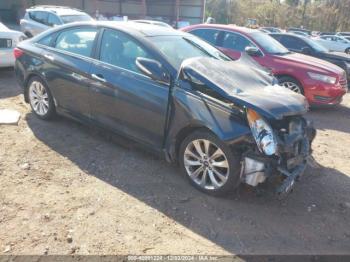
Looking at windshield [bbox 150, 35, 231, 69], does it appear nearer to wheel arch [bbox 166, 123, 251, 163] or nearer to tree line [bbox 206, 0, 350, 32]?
wheel arch [bbox 166, 123, 251, 163]

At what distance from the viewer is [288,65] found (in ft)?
26.2

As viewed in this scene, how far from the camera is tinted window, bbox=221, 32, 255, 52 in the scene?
8350 mm

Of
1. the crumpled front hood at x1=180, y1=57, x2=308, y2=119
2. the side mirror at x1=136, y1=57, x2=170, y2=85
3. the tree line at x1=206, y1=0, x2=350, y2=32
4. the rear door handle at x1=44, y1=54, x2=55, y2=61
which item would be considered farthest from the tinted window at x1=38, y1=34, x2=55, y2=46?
the tree line at x1=206, y1=0, x2=350, y2=32

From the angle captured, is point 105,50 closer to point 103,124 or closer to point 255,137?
point 103,124

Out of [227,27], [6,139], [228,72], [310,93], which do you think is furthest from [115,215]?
[227,27]

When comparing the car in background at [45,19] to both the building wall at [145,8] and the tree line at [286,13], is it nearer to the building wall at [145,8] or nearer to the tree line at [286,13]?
the building wall at [145,8]

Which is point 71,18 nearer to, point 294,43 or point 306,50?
point 294,43

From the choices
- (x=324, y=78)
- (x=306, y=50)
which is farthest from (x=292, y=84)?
(x=306, y=50)

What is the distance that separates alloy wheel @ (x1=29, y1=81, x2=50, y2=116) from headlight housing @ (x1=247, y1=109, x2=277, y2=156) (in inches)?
131

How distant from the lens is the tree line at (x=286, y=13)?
47.8 m

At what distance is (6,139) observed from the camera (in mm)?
4949

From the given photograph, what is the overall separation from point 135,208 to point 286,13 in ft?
177

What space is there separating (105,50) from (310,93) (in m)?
4.99

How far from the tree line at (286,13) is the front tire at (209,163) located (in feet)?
163
